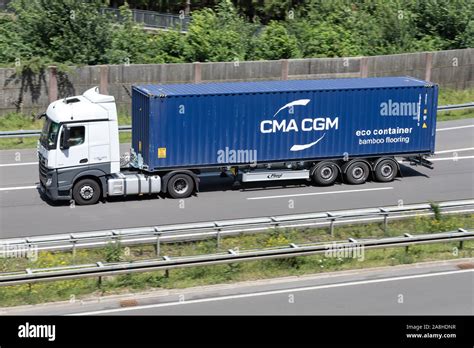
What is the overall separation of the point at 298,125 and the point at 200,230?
6788 millimetres

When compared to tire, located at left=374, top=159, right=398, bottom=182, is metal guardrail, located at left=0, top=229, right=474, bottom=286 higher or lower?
lower

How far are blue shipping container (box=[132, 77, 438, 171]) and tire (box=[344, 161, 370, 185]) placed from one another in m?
0.38

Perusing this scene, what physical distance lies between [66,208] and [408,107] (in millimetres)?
11028

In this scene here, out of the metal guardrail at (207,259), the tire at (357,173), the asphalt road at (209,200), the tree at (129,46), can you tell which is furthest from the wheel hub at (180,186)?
the tree at (129,46)

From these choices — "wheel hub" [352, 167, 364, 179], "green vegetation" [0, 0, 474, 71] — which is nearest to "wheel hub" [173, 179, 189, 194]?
"wheel hub" [352, 167, 364, 179]

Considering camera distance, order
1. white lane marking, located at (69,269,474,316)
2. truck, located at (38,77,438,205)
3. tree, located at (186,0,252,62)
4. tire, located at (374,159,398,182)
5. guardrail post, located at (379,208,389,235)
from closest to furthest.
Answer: white lane marking, located at (69,269,474,316)
guardrail post, located at (379,208,389,235)
truck, located at (38,77,438,205)
tire, located at (374,159,398,182)
tree, located at (186,0,252,62)

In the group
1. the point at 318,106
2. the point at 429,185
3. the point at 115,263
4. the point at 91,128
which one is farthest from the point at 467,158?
the point at 115,263

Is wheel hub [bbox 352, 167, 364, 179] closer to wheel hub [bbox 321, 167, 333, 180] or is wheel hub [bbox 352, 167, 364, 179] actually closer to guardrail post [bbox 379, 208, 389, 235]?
→ wheel hub [bbox 321, 167, 333, 180]

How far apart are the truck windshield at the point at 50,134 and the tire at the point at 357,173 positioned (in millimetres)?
8955

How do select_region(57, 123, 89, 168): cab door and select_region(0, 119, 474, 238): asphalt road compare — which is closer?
select_region(0, 119, 474, 238): asphalt road

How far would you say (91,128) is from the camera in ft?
83.8

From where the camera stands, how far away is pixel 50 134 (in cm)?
2556

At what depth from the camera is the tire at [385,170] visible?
28703mm

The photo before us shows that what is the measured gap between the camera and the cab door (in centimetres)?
2536
